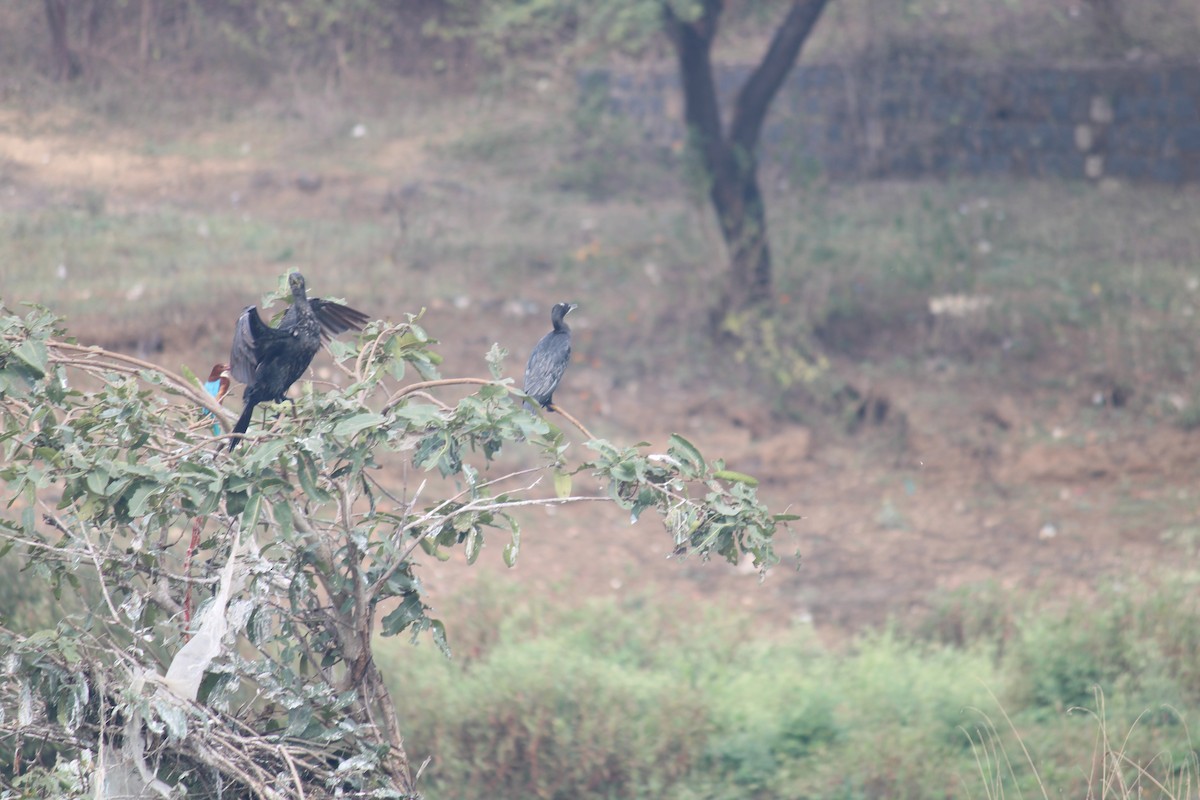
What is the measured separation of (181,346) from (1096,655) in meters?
5.25

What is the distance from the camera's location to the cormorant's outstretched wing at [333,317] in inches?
98.5

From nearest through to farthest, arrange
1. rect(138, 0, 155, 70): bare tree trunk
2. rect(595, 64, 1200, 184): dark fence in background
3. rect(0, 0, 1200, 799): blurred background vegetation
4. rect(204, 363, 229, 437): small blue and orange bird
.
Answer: rect(204, 363, 229, 437): small blue and orange bird < rect(0, 0, 1200, 799): blurred background vegetation < rect(138, 0, 155, 70): bare tree trunk < rect(595, 64, 1200, 184): dark fence in background

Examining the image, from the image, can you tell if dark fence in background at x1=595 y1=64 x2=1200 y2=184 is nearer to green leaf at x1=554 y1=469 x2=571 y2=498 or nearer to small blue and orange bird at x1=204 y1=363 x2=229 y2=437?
small blue and orange bird at x1=204 y1=363 x2=229 y2=437

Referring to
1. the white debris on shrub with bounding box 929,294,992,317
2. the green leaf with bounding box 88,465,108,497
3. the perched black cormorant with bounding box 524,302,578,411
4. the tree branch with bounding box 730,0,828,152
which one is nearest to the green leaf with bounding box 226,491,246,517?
the green leaf with bounding box 88,465,108,497

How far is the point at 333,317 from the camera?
2533mm

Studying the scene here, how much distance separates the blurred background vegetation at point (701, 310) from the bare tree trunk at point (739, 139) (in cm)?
19

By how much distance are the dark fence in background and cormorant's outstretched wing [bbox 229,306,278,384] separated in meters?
7.76

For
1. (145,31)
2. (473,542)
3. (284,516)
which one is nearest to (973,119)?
(145,31)

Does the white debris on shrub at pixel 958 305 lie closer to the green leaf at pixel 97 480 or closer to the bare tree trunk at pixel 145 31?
the bare tree trunk at pixel 145 31

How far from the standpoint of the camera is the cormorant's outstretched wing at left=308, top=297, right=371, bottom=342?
98.5 inches

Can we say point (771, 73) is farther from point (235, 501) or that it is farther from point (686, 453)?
point (235, 501)

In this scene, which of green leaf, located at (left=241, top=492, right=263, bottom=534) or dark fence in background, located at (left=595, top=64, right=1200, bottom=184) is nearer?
green leaf, located at (left=241, top=492, right=263, bottom=534)

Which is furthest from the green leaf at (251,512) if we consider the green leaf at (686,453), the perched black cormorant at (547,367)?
the perched black cormorant at (547,367)

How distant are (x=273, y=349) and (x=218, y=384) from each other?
0.45 meters
